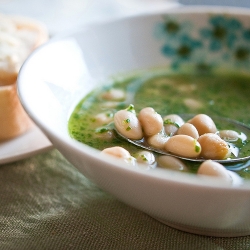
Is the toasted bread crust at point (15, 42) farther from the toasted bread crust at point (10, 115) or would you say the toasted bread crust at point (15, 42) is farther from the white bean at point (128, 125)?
the white bean at point (128, 125)

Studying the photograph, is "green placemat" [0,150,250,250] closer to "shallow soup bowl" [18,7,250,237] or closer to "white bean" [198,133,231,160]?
"shallow soup bowl" [18,7,250,237]

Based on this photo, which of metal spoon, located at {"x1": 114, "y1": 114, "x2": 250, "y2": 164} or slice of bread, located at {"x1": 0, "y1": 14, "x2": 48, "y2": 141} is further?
slice of bread, located at {"x1": 0, "y1": 14, "x2": 48, "y2": 141}

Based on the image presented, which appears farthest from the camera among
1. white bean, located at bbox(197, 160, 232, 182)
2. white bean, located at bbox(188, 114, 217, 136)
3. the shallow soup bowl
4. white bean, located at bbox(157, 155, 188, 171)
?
white bean, located at bbox(188, 114, 217, 136)

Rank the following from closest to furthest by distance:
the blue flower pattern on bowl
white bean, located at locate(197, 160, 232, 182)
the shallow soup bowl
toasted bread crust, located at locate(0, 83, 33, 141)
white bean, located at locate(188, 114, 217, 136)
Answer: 1. the shallow soup bowl
2. white bean, located at locate(197, 160, 232, 182)
3. white bean, located at locate(188, 114, 217, 136)
4. toasted bread crust, located at locate(0, 83, 33, 141)
5. the blue flower pattern on bowl

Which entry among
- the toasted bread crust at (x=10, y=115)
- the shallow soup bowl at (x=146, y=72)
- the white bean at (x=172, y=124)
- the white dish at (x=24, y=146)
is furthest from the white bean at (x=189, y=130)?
the toasted bread crust at (x=10, y=115)

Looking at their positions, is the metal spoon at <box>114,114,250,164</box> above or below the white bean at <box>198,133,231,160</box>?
below

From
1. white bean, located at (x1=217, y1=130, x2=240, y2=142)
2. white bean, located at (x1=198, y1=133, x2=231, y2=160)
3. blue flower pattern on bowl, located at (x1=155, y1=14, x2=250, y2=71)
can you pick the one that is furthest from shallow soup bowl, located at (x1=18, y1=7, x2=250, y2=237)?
white bean, located at (x1=217, y1=130, x2=240, y2=142)

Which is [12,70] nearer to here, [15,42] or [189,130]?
[15,42]

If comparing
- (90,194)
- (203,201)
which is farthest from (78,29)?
(203,201)

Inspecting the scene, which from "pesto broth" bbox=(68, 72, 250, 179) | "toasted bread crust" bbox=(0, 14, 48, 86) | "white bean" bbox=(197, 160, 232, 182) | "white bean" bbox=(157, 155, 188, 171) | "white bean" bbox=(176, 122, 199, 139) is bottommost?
"pesto broth" bbox=(68, 72, 250, 179)
